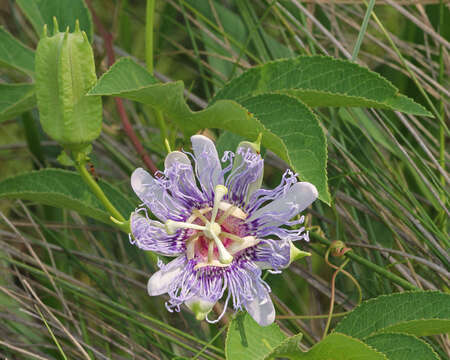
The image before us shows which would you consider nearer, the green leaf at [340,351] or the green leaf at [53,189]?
the green leaf at [340,351]

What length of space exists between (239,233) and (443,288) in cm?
58

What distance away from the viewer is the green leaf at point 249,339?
47.9 inches

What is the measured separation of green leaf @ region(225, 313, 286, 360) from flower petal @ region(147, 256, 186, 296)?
144 millimetres

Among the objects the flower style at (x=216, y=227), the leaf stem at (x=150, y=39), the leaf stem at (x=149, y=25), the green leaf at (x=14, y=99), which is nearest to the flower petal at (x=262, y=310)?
the flower style at (x=216, y=227)

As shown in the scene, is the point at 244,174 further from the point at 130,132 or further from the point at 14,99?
the point at 14,99

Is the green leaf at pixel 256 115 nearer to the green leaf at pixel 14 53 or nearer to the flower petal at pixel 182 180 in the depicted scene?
the flower petal at pixel 182 180

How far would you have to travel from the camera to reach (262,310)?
1226mm

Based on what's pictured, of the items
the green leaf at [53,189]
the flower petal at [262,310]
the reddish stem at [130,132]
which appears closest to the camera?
the flower petal at [262,310]

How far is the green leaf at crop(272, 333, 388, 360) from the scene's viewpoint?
1.11m

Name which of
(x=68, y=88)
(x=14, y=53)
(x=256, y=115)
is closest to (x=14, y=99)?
(x=14, y=53)

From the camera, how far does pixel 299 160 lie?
1.23 metres

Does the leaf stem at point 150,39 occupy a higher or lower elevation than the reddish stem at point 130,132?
higher

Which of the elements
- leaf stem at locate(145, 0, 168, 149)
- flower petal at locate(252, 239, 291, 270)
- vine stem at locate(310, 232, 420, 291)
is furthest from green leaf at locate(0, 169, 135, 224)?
vine stem at locate(310, 232, 420, 291)

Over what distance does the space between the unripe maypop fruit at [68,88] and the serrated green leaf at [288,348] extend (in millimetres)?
558
